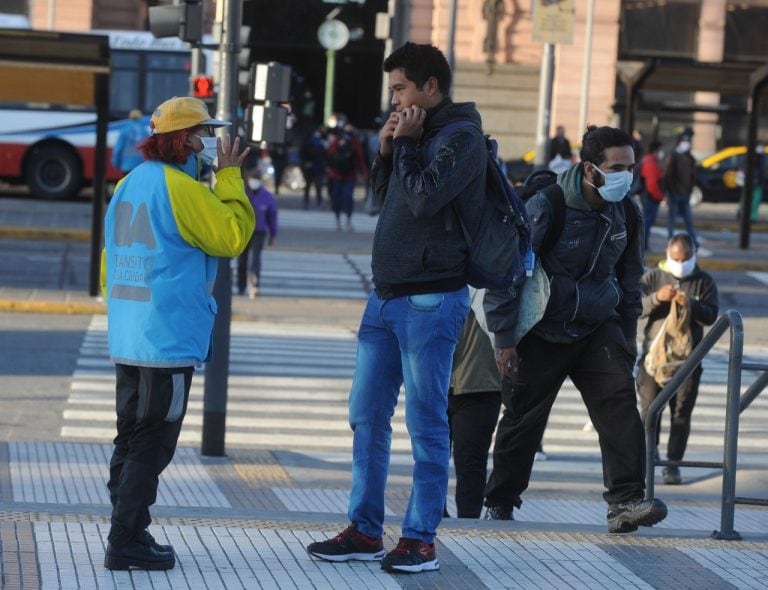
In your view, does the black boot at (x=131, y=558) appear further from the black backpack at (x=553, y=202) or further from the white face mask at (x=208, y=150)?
the black backpack at (x=553, y=202)

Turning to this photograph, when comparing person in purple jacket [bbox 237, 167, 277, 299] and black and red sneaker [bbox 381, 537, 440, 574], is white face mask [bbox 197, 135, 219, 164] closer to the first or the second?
black and red sneaker [bbox 381, 537, 440, 574]

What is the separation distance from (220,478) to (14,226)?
1651cm

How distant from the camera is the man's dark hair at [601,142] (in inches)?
283

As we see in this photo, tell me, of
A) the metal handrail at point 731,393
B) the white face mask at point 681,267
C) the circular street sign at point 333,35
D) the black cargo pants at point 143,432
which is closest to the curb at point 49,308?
the white face mask at point 681,267

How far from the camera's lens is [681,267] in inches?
427

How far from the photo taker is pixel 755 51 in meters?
44.9

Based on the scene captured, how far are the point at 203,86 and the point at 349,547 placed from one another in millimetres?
12102

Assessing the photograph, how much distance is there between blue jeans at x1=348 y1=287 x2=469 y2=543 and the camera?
5.95 m

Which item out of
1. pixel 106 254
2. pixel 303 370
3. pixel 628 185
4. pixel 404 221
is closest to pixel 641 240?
pixel 628 185

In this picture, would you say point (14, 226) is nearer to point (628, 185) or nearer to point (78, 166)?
point (78, 166)

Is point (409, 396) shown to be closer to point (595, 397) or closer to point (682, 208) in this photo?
point (595, 397)

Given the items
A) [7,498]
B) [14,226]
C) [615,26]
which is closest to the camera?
[7,498]

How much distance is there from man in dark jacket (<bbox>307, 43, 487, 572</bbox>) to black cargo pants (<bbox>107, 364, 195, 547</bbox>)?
677mm

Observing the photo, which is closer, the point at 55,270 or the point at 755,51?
the point at 55,270
